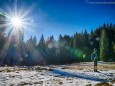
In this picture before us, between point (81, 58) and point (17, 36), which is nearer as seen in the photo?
point (17, 36)

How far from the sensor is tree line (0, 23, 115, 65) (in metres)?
69.2

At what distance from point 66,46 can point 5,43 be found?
44.3 m

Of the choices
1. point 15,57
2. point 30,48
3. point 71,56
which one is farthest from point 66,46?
point 15,57

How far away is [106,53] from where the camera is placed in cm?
7731

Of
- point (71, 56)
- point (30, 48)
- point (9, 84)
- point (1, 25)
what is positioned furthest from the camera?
point (71, 56)

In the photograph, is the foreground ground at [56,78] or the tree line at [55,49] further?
the tree line at [55,49]

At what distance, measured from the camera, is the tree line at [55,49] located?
69.2 m

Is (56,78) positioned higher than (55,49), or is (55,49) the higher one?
(55,49)

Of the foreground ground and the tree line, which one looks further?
the tree line

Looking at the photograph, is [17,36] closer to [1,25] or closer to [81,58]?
[1,25]

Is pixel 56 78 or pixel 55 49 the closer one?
pixel 56 78

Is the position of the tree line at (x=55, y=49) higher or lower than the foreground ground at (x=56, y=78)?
higher

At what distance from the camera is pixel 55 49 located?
3725 inches

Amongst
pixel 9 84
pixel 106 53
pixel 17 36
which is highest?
pixel 17 36
